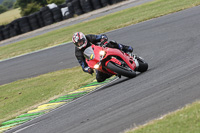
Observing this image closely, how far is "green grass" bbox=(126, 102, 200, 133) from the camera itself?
4.39 m

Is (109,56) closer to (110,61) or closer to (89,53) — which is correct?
(110,61)

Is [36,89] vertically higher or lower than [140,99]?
lower

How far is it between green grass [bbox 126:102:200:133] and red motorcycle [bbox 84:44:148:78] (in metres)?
3.55

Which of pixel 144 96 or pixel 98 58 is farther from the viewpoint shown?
pixel 98 58

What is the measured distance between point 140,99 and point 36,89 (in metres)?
6.87

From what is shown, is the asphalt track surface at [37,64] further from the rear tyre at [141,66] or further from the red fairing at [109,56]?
the red fairing at [109,56]

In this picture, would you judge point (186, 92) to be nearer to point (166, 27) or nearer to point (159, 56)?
point (159, 56)

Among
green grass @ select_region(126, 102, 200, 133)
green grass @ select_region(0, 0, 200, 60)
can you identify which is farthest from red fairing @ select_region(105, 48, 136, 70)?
green grass @ select_region(0, 0, 200, 60)

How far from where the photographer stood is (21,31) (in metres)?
34.1

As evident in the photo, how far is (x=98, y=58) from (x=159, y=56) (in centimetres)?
299

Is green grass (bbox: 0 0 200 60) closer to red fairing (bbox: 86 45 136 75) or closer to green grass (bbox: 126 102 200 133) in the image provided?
red fairing (bbox: 86 45 136 75)

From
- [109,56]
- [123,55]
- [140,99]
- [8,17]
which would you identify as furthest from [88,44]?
[8,17]

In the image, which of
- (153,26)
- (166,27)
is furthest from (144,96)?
(153,26)

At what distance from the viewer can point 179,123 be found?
15.1ft
